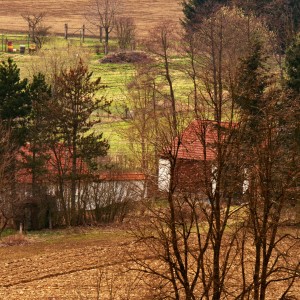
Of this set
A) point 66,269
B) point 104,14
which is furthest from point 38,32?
point 66,269

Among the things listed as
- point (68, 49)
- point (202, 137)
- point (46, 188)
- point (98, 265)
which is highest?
point (68, 49)

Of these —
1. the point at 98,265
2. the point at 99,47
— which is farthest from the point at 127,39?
the point at 98,265

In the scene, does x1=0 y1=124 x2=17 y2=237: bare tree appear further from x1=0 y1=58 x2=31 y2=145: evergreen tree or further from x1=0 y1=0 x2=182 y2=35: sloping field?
x1=0 y1=0 x2=182 y2=35: sloping field

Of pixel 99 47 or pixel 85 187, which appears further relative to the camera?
pixel 99 47

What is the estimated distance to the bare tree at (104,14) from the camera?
7336cm

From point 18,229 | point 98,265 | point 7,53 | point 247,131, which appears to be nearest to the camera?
point 247,131

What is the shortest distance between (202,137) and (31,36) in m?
57.9

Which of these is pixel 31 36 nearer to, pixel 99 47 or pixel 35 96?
pixel 99 47

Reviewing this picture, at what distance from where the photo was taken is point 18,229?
33.3 metres

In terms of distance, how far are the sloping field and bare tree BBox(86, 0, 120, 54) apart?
0.83 meters

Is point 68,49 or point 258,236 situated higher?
point 68,49

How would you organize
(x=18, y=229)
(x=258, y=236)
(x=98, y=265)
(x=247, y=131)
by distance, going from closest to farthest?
(x=258, y=236) < (x=247, y=131) < (x=98, y=265) < (x=18, y=229)

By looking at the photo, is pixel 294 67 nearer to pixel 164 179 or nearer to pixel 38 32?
pixel 164 179

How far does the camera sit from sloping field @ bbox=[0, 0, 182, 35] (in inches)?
3260
